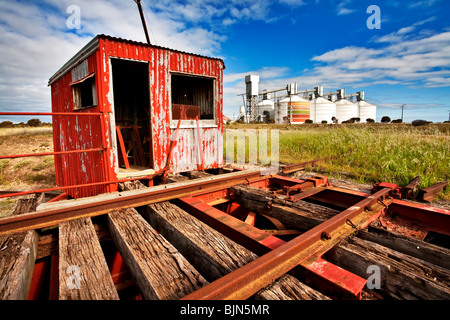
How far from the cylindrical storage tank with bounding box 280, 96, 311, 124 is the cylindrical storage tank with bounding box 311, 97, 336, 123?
1843mm

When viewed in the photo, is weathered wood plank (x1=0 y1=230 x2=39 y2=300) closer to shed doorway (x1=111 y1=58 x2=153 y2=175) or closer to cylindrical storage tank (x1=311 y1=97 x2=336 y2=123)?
shed doorway (x1=111 y1=58 x2=153 y2=175)

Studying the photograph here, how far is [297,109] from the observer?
41156 millimetres

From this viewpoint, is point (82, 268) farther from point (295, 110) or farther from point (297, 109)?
point (297, 109)

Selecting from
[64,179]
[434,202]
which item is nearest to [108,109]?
[64,179]

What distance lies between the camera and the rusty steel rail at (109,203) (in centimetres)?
207

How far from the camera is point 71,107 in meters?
6.62

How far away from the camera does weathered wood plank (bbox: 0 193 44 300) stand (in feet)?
4.37

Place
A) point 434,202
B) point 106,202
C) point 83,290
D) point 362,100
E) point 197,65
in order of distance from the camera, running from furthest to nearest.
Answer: point 362,100
point 197,65
point 434,202
point 106,202
point 83,290

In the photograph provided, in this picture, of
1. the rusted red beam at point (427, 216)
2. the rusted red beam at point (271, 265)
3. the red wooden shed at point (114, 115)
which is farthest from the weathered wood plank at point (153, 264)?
the rusted red beam at point (427, 216)

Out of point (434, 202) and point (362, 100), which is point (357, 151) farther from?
point (362, 100)

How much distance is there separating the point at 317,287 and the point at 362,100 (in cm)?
5727

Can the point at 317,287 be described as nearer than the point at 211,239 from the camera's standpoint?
Yes

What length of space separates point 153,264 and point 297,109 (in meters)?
42.7

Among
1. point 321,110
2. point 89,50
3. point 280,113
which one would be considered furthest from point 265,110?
point 89,50
